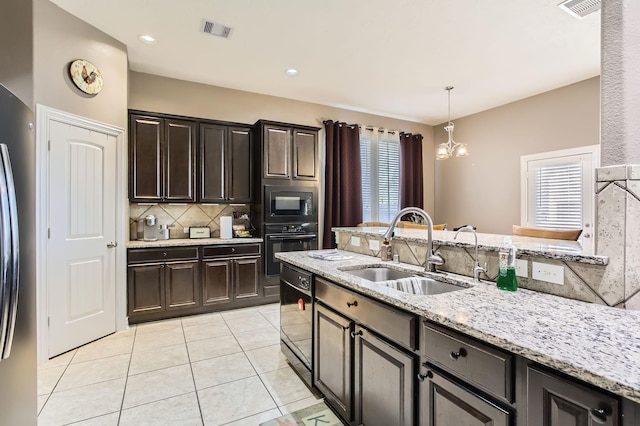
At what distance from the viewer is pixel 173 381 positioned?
8.20 ft

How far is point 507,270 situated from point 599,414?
0.84 m

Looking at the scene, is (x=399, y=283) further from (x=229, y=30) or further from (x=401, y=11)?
(x=229, y=30)

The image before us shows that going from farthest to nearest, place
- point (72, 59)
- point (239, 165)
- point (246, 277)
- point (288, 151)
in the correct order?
point (288, 151)
point (239, 165)
point (246, 277)
point (72, 59)

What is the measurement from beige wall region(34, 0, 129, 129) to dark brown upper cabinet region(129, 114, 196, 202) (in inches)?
12.9

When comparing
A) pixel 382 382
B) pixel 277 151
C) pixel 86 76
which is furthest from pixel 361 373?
pixel 86 76

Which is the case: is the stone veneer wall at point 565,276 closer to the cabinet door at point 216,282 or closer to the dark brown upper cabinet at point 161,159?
the cabinet door at point 216,282

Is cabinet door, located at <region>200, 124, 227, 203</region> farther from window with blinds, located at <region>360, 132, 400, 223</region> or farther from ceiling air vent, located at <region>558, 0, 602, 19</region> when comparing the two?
ceiling air vent, located at <region>558, 0, 602, 19</region>

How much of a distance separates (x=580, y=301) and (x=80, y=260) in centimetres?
395

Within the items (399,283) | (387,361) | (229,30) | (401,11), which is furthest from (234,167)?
(387,361)

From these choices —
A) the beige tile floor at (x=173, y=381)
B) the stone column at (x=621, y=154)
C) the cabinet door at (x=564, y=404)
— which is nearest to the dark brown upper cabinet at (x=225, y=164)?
the beige tile floor at (x=173, y=381)

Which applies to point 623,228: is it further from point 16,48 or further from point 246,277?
point 246,277

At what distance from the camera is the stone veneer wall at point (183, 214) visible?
420 centimetres

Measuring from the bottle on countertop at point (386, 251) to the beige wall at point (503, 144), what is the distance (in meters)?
3.85

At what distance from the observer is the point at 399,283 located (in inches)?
79.1
